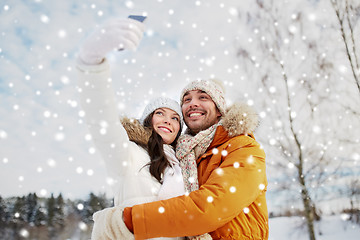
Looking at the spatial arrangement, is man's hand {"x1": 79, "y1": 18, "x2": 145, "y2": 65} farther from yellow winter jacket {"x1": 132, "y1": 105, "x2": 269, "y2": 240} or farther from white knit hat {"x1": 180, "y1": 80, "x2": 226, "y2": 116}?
white knit hat {"x1": 180, "y1": 80, "x2": 226, "y2": 116}

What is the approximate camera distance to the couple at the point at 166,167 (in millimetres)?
1375

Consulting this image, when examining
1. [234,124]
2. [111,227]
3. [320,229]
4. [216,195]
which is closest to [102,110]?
[111,227]

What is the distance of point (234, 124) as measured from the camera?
6.85 feet

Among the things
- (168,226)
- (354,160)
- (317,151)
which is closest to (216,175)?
(168,226)

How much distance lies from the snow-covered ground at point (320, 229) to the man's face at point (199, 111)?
4.88m

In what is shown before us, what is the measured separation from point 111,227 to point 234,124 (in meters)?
1.25

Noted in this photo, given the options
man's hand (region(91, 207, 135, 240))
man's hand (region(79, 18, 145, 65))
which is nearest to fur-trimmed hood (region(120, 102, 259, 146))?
man's hand (region(91, 207, 135, 240))

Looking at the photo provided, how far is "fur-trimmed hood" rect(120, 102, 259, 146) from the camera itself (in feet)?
6.85

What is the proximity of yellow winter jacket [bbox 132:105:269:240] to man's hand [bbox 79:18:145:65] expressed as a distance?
37.7 inches

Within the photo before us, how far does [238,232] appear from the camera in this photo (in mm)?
1707

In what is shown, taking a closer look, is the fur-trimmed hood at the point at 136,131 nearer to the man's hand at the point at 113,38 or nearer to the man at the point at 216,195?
the man at the point at 216,195

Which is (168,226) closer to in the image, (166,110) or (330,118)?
(166,110)

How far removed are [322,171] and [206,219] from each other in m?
A: 5.29

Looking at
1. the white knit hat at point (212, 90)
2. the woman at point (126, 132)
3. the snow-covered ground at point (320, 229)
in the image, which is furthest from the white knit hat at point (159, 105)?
the snow-covered ground at point (320, 229)
